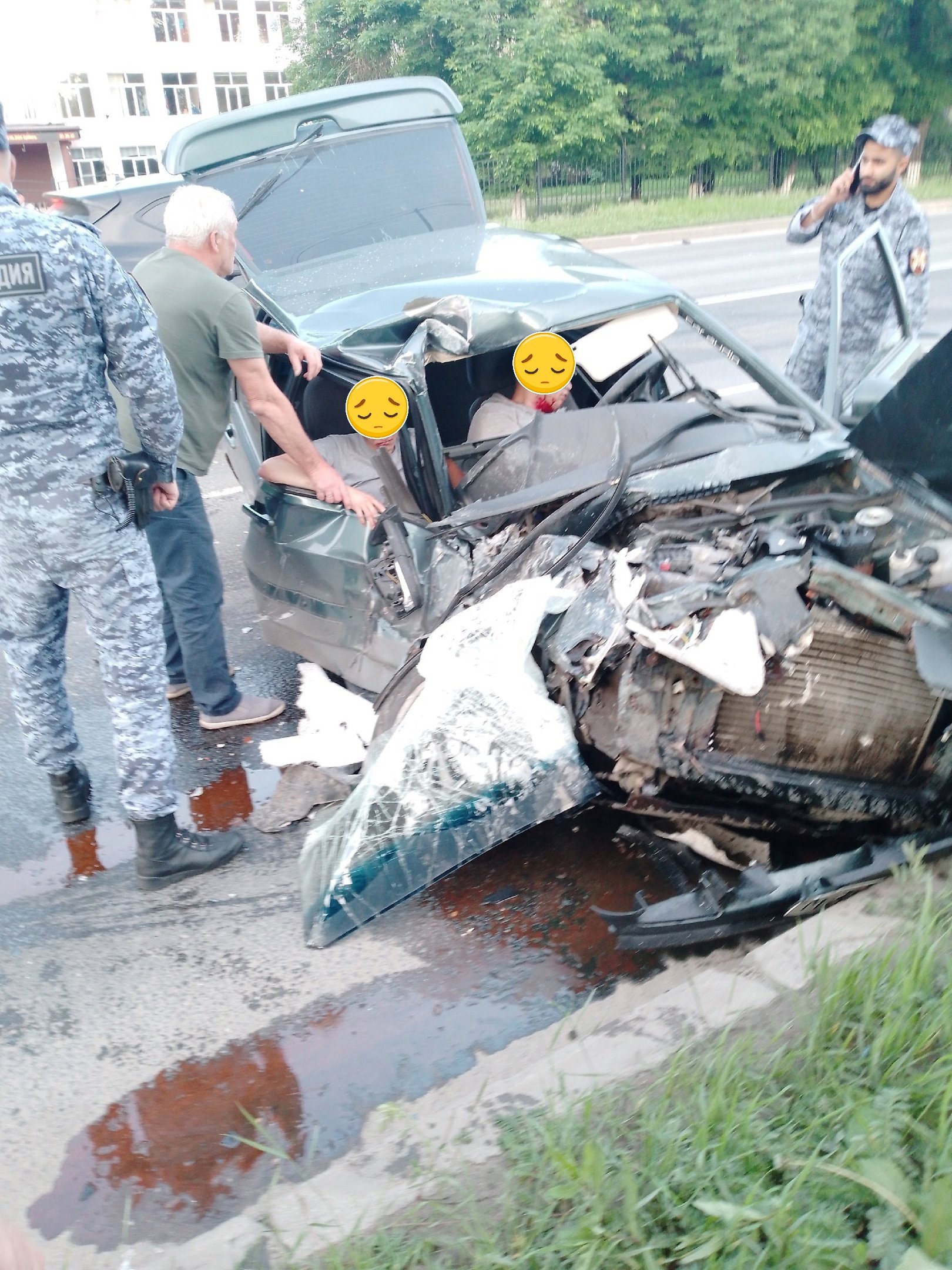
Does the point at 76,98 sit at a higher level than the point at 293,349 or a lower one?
higher

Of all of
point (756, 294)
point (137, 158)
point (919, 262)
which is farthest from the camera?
point (137, 158)

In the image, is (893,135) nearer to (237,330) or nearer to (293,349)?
(293,349)

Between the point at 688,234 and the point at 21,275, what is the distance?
724 inches

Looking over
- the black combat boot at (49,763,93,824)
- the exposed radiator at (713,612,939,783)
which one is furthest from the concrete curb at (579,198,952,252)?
the exposed radiator at (713,612,939,783)

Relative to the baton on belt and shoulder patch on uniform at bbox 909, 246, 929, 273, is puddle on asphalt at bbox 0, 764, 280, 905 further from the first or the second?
shoulder patch on uniform at bbox 909, 246, 929, 273

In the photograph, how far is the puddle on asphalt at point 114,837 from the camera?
9.45ft

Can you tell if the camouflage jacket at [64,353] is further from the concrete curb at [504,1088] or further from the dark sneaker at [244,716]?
the concrete curb at [504,1088]

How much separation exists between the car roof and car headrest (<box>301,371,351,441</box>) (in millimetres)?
1347

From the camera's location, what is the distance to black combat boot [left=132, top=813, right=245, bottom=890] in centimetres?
280

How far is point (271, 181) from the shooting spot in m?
4.31

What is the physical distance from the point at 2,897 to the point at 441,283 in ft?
8.06

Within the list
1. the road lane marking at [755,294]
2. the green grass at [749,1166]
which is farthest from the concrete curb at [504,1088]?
the road lane marking at [755,294]

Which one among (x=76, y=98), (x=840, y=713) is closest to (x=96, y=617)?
(x=840, y=713)

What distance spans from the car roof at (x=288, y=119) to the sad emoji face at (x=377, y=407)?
1.92m
